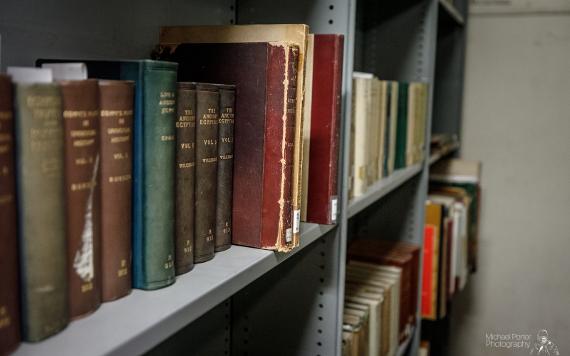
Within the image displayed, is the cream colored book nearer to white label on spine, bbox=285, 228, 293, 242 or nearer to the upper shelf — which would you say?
white label on spine, bbox=285, 228, 293, 242

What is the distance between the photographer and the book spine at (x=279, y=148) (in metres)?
0.72

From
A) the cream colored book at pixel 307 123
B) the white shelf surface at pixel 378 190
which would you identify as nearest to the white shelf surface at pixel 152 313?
the cream colored book at pixel 307 123

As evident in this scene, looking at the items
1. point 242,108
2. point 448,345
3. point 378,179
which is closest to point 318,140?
point 242,108

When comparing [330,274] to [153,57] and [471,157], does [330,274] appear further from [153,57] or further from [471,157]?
[471,157]

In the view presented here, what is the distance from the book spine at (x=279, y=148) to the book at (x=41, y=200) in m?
0.32

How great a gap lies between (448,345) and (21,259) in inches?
93.9

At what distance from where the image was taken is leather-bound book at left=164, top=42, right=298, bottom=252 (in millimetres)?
721

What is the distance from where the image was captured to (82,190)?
0.49m

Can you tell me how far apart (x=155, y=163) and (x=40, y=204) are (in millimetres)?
143

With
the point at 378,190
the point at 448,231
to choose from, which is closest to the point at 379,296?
the point at 378,190

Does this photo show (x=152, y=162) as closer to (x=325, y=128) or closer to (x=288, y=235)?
(x=288, y=235)

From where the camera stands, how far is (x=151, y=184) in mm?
570

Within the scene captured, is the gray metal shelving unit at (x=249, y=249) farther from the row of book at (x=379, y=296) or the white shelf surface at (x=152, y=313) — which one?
the row of book at (x=379, y=296)

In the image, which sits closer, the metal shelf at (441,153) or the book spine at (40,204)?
the book spine at (40,204)
